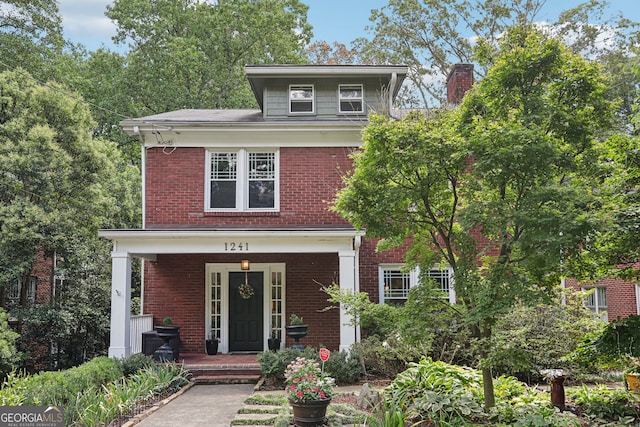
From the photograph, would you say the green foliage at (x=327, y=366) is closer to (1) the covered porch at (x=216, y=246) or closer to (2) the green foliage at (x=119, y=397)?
(1) the covered porch at (x=216, y=246)

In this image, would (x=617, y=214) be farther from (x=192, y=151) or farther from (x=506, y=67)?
(x=192, y=151)

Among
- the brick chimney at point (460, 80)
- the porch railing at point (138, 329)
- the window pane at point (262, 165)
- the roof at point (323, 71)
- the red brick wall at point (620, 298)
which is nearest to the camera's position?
the porch railing at point (138, 329)

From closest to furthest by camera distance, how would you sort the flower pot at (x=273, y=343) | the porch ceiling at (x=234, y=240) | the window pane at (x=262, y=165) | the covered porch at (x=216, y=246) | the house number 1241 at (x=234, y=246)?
1. the covered porch at (x=216, y=246)
2. the porch ceiling at (x=234, y=240)
3. the house number 1241 at (x=234, y=246)
4. the flower pot at (x=273, y=343)
5. the window pane at (x=262, y=165)

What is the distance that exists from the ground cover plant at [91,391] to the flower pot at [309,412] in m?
2.75

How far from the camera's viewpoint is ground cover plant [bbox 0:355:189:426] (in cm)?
773

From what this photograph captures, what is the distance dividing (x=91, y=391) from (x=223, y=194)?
23.0 ft

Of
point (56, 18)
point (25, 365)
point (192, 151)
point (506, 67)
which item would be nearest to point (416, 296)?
point (506, 67)

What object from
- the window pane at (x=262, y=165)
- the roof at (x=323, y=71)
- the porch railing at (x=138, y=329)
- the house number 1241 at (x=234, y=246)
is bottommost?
the porch railing at (x=138, y=329)

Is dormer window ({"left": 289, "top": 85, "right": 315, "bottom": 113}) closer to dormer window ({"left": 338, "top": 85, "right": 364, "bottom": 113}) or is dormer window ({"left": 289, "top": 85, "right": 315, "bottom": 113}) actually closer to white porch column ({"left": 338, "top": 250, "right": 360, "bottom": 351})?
dormer window ({"left": 338, "top": 85, "right": 364, "bottom": 113})

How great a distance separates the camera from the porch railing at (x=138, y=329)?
42.4 ft

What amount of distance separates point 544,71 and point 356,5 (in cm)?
2293

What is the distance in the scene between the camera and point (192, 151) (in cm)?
1478

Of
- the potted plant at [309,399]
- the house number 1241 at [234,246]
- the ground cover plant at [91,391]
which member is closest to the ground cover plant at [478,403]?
the potted plant at [309,399]

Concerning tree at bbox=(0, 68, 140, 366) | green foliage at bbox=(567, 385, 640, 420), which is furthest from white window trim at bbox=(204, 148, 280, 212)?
green foliage at bbox=(567, 385, 640, 420)
